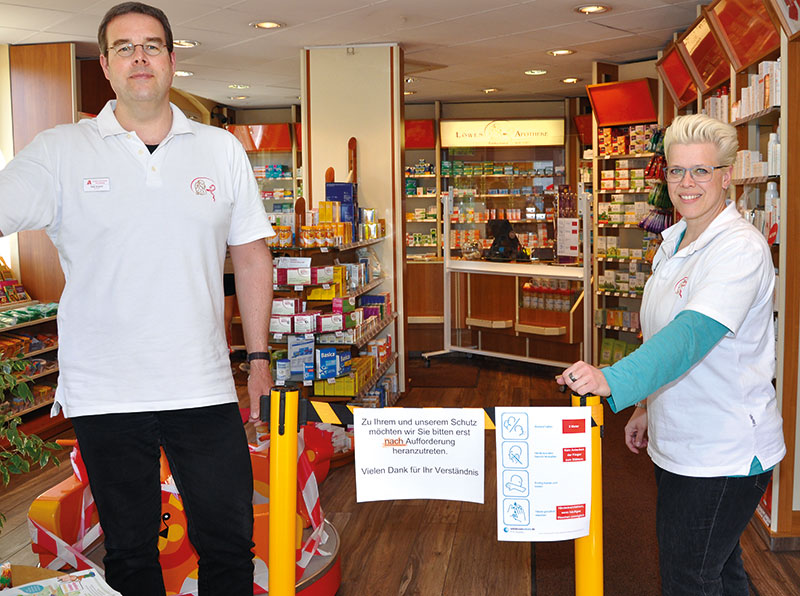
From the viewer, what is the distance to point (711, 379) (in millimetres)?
1975

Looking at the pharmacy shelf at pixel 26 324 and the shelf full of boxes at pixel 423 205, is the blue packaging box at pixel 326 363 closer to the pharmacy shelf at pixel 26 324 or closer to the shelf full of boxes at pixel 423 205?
the pharmacy shelf at pixel 26 324

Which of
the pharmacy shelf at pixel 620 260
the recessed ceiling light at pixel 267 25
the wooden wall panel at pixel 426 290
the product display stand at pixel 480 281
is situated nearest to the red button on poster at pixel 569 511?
the recessed ceiling light at pixel 267 25

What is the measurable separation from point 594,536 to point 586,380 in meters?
0.39

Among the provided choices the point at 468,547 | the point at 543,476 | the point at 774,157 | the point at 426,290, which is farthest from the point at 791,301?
the point at 426,290

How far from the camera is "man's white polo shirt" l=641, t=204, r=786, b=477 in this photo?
190 centimetres

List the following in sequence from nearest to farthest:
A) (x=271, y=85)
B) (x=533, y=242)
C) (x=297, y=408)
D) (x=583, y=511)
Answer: (x=583, y=511), (x=297, y=408), (x=533, y=242), (x=271, y=85)

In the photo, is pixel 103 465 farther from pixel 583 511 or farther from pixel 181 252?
pixel 583 511

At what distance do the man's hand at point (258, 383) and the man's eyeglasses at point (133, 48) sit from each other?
868 millimetres

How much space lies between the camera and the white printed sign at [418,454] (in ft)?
6.00

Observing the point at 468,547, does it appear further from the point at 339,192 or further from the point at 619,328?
the point at 619,328

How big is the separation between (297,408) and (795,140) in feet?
9.15

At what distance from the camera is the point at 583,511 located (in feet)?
5.96

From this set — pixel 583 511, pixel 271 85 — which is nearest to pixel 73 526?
pixel 583 511

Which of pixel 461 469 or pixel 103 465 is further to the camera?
pixel 103 465
